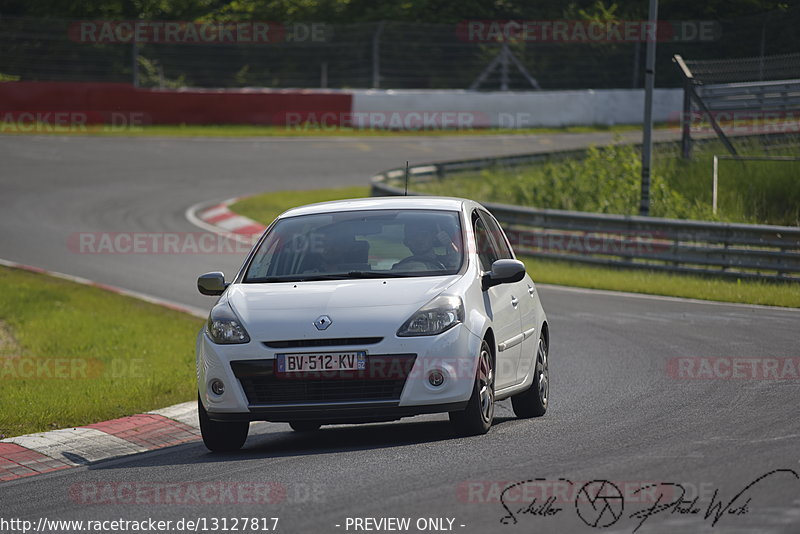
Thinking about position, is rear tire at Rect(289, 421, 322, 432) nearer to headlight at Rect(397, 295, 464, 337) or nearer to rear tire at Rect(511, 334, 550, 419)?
rear tire at Rect(511, 334, 550, 419)

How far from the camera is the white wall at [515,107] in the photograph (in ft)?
132

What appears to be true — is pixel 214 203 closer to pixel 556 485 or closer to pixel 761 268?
pixel 761 268

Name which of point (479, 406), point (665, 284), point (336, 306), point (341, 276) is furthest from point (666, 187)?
point (336, 306)

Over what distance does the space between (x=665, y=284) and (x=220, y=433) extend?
1147 cm

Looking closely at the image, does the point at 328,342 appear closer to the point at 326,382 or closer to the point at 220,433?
the point at 326,382

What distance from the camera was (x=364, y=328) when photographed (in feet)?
25.5

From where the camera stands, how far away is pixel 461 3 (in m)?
49.3

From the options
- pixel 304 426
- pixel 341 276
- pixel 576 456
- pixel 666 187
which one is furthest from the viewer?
pixel 666 187

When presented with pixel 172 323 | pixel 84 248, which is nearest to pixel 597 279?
pixel 172 323

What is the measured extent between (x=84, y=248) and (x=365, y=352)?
15.2m

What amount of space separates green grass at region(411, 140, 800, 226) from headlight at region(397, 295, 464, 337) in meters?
15.8

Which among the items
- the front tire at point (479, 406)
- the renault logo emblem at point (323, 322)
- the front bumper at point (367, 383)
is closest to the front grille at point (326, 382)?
the front bumper at point (367, 383)

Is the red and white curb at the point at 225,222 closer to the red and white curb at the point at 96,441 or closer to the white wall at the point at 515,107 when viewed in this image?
the red and white curb at the point at 96,441

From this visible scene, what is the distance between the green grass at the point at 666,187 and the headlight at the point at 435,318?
51.7 ft
